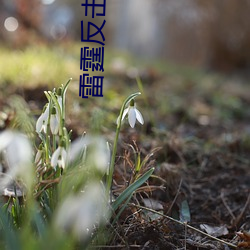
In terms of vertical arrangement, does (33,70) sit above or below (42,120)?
below

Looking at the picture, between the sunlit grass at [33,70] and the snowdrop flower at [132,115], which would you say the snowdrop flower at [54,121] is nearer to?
the snowdrop flower at [132,115]

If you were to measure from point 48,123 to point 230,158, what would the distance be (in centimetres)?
138

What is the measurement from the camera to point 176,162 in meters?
2.29

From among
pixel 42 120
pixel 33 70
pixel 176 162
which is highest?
pixel 42 120

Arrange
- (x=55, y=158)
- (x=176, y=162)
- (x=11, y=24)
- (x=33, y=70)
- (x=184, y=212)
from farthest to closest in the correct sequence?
1. (x=11, y=24)
2. (x=33, y=70)
3. (x=176, y=162)
4. (x=184, y=212)
5. (x=55, y=158)

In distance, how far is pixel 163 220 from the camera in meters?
1.44

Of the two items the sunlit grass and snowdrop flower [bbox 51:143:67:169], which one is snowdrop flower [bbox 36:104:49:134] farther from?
the sunlit grass

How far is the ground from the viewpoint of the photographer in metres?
1.42

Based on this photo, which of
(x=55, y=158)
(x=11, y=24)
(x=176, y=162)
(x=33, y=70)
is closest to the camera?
(x=55, y=158)

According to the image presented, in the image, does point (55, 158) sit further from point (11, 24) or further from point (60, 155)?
point (11, 24)

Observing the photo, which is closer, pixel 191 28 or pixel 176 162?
pixel 176 162

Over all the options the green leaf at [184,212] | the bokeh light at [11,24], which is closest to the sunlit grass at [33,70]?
the green leaf at [184,212]

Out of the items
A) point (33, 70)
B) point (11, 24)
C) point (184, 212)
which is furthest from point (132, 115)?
point (11, 24)

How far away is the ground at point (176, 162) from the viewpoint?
142cm
